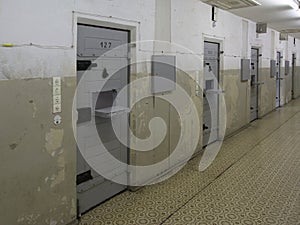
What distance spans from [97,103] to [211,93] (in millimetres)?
2584

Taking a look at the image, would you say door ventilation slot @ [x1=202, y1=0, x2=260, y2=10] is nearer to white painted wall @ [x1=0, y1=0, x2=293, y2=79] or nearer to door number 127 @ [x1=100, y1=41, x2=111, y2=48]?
white painted wall @ [x1=0, y1=0, x2=293, y2=79]

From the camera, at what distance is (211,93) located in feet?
16.3

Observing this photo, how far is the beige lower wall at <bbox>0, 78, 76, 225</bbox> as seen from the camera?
6.50ft

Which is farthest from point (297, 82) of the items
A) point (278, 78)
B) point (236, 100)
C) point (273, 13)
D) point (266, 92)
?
point (236, 100)

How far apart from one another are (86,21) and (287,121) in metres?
6.05

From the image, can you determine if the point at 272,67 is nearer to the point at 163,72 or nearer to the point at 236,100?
the point at 236,100

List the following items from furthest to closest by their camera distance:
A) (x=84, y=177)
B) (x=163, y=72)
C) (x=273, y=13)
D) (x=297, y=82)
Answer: (x=297, y=82), (x=273, y=13), (x=163, y=72), (x=84, y=177)

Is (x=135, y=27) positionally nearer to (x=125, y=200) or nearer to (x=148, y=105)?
(x=148, y=105)

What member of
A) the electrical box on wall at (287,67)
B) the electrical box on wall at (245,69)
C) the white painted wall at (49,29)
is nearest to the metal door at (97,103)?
the white painted wall at (49,29)

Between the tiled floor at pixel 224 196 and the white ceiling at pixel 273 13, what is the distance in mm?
2326

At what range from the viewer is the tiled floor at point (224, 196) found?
2.71 metres

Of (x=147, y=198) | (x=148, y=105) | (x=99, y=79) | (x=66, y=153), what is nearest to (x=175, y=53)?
(x=148, y=105)

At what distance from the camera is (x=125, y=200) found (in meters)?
3.06

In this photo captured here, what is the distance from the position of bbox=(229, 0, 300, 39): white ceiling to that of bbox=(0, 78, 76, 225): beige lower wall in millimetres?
3806
